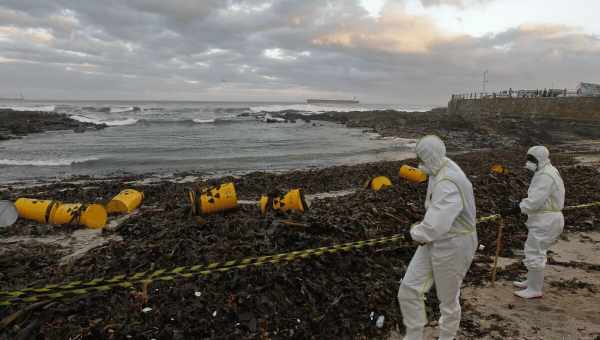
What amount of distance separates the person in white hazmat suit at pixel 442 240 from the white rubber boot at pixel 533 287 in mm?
1882

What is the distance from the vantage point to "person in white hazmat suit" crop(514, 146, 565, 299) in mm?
4316

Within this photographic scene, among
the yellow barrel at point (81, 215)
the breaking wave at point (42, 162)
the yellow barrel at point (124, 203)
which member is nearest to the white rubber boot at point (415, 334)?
the yellow barrel at point (81, 215)

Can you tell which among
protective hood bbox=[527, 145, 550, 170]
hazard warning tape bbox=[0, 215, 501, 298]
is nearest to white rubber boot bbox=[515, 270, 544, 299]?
protective hood bbox=[527, 145, 550, 170]

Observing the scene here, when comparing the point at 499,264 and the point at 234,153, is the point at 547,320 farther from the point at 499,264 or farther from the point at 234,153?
the point at 234,153

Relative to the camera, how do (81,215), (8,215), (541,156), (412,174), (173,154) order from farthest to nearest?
(173,154), (412,174), (8,215), (81,215), (541,156)

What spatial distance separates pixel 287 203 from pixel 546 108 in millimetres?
37140

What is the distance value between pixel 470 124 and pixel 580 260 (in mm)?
30695

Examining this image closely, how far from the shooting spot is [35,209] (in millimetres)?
7480

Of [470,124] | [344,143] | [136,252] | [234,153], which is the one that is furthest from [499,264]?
[470,124]

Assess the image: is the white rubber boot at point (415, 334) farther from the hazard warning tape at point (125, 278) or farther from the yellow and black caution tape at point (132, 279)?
the hazard warning tape at point (125, 278)

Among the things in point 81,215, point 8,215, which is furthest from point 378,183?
point 8,215

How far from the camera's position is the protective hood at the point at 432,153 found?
10.2 ft

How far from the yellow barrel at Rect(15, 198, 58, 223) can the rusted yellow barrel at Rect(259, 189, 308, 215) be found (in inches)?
191

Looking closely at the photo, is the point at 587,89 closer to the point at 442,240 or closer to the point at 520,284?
the point at 520,284
